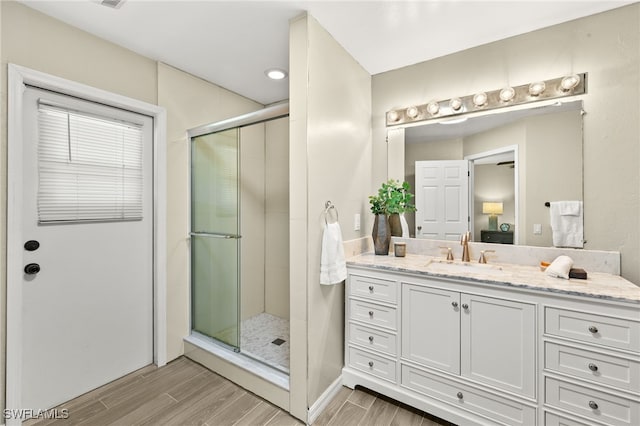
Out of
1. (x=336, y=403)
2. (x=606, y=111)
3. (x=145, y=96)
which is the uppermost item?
(x=145, y=96)

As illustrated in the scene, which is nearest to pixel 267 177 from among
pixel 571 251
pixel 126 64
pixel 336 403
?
pixel 126 64

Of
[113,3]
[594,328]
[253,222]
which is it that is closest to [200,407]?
[253,222]

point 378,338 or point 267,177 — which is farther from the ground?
point 267,177

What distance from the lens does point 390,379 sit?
5.99 ft

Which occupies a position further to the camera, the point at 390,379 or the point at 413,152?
the point at 413,152

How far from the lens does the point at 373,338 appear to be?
6.21 feet

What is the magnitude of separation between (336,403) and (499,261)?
1.47 meters

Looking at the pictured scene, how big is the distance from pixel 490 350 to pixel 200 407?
1790 millimetres

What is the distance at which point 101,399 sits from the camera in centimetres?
187

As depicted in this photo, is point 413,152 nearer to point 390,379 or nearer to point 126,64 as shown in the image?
point 390,379

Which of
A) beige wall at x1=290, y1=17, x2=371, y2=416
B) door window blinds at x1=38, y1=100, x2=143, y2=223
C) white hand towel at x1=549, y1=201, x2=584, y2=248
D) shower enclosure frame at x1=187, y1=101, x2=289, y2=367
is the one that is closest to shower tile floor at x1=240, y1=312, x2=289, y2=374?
shower enclosure frame at x1=187, y1=101, x2=289, y2=367

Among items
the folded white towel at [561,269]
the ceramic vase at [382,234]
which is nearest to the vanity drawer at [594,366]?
the folded white towel at [561,269]

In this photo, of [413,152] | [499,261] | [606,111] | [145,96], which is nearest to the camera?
[606,111]

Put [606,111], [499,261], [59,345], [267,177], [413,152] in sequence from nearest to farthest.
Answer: [606,111], [59,345], [499,261], [413,152], [267,177]
